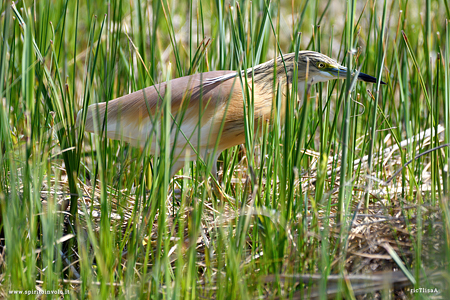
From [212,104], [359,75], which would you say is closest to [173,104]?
[212,104]

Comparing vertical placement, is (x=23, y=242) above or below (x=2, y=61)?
below

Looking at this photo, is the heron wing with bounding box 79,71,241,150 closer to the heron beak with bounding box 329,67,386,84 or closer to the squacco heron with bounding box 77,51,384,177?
the squacco heron with bounding box 77,51,384,177

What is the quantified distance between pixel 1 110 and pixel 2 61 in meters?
0.12

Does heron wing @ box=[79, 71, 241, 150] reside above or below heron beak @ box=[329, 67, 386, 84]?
below

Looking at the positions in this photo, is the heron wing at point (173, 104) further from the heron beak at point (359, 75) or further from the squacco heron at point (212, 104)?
the heron beak at point (359, 75)

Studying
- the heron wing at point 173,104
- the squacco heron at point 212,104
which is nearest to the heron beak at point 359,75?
the squacco heron at point 212,104

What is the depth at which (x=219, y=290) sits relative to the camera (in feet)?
3.20

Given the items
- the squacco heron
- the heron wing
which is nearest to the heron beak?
the squacco heron

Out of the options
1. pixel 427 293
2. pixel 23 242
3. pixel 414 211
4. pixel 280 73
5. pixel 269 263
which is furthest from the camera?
pixel 280 73

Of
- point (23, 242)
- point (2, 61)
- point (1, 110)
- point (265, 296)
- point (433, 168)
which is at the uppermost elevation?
point (2, 61)

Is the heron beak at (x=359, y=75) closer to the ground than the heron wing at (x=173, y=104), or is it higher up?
higher up

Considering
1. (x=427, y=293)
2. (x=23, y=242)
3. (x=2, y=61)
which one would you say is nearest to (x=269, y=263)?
(x=427, y=293)

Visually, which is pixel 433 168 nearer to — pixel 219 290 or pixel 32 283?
pixel 219 290

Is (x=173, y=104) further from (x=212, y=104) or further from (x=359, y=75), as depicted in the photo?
(x=359, y=75)
